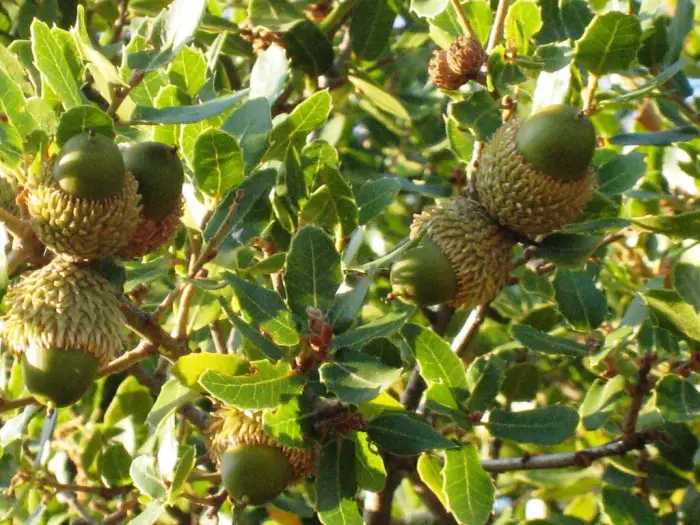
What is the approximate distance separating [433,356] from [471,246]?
0.25 metres

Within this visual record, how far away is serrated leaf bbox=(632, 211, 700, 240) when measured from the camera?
1.82 meters

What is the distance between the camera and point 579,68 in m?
2.18

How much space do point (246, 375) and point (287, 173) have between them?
0.39m

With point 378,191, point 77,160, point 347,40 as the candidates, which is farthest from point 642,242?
point 77,160

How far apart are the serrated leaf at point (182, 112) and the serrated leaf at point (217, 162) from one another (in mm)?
47

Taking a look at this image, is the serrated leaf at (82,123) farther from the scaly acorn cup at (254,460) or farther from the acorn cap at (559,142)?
the acorn cap at (559,142)

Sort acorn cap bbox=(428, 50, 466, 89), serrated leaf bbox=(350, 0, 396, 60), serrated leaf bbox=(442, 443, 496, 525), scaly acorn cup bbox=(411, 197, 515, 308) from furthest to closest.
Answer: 1. serrated leaf bbox=(350, 0, 396, 60)
2. acorn cap bbox=(428, 50, 466, 89)
3. scaly acorn cup bbox=(411, 197, 515, 308)
4. serrated leaf bbox=(442, 443, 496, 525)

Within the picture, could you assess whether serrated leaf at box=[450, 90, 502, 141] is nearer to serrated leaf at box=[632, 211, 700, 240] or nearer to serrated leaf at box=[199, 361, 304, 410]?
serrated leaf at box=[632, 211, 700, 240]

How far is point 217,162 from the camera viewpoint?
1743 millimetres

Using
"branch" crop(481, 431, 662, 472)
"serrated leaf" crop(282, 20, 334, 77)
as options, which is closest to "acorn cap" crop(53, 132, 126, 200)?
"branch" crop(481, 431, 662, 472)

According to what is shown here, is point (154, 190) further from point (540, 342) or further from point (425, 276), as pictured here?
point (540, 342)

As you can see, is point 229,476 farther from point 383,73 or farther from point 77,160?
point 383,73

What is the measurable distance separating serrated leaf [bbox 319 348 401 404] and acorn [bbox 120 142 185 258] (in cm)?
38

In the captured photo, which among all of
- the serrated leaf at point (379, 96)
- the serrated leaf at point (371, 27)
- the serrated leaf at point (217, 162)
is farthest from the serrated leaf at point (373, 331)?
the serrated leaf at point (371, 27)
